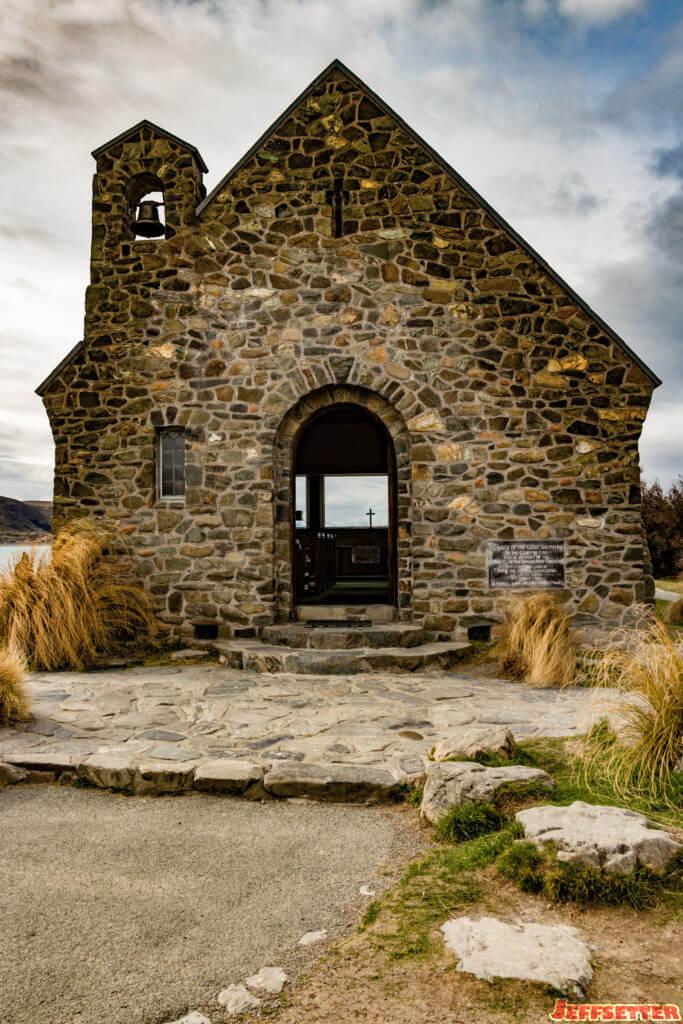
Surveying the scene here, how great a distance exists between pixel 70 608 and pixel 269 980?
6.51 m

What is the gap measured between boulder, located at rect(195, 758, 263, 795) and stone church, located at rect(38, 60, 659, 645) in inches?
179

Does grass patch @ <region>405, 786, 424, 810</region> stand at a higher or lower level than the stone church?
lower

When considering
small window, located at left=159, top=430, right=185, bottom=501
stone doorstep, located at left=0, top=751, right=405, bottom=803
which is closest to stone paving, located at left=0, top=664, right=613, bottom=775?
stone doorstep, located at left=0, top=751, right=405, bottom=803

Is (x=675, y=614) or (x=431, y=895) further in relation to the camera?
(x=675, y=614)

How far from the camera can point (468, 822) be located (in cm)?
379

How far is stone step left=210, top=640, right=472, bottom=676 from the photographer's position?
8.10 metres

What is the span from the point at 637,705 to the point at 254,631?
5.97 metres

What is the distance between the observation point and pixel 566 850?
3166mm

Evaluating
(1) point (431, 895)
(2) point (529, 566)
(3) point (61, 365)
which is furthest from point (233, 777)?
(3) point (61, 365)

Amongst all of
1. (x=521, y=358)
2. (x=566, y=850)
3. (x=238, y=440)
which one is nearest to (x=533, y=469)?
(x=521, y=358)

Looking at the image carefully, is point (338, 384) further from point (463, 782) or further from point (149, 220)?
point (463, 782)

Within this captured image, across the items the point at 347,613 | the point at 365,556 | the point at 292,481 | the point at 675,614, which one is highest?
the point at 292,481

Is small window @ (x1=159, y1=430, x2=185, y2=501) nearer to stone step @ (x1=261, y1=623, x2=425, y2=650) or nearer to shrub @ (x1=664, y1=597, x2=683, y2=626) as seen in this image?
stone step @ (x1=261, y1=623, x2=425, y2=650)

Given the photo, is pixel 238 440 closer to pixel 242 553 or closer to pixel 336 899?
pixel 242 553
